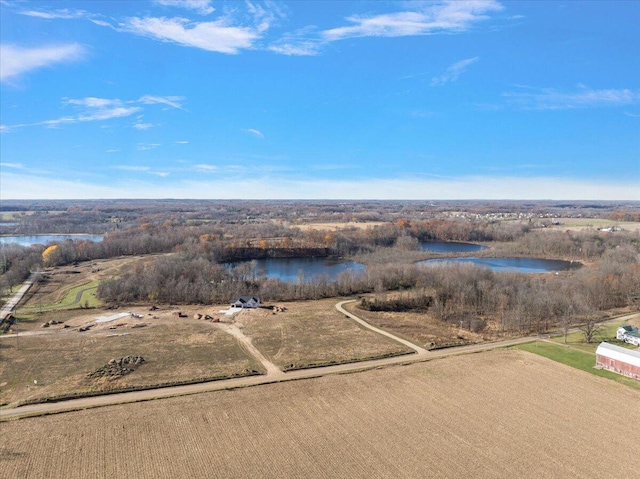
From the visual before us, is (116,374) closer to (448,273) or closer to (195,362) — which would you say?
(195,362)

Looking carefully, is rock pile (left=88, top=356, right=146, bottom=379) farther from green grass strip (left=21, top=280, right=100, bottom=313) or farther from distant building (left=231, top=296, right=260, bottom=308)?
green grass strip (left=21, top=280, right=100, bottom=313)

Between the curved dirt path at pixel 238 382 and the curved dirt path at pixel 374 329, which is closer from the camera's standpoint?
the curved dirt path at pixel 238 382

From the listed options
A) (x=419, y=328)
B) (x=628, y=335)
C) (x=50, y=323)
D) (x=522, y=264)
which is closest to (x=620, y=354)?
(x=628, y=335)

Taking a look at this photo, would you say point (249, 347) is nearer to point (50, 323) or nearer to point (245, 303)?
point (245, 303)

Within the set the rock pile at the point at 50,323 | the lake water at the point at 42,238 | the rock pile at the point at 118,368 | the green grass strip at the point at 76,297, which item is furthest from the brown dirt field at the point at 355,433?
the lake water at the point at 42,238

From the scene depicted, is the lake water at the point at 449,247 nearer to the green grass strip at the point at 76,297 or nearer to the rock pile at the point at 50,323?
the green grass strip at the point at 76,297

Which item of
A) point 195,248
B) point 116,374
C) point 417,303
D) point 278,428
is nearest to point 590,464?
point 278,428

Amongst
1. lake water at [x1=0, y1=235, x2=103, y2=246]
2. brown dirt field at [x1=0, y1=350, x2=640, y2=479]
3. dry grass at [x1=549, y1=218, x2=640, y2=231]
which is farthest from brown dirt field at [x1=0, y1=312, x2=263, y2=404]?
dry grass at [x1=549, y1=218, x2=640, y2=231]
